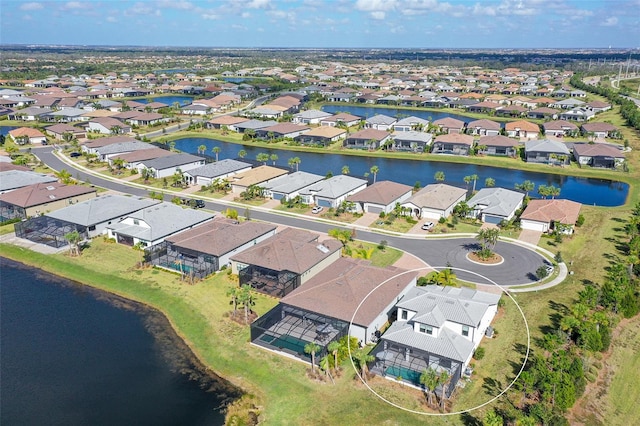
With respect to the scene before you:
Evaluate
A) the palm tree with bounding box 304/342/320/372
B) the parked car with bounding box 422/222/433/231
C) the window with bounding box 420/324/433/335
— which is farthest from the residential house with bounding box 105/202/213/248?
the window with bounding box 420/324/433/335

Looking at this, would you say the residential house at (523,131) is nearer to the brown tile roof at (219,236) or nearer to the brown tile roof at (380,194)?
the brown tile roof at (380,194)

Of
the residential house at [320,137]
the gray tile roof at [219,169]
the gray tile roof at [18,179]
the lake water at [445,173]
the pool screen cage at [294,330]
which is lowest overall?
the pool screen cage at [294,330]

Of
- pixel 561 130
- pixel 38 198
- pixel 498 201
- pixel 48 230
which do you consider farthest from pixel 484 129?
pixel 48 230

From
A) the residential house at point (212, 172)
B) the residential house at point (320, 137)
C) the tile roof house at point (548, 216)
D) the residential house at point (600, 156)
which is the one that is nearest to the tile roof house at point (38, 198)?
the residential house at point (212, 172)

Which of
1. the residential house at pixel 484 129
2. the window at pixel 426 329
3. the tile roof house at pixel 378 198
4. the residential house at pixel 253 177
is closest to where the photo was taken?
the window at pixel 426 329

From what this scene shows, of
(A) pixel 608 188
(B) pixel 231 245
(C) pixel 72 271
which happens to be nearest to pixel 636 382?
(B) pixel 231 245

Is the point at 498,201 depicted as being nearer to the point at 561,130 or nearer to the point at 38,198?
the point at 38,198

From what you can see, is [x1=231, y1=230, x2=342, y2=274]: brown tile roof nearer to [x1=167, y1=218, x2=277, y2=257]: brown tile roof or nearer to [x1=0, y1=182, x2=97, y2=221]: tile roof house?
[x1=167, y1=218, x2=277, y2=257]: brown tile roof
